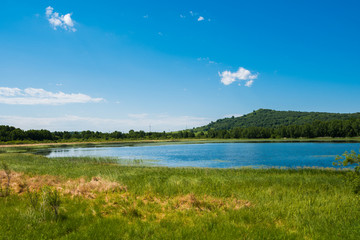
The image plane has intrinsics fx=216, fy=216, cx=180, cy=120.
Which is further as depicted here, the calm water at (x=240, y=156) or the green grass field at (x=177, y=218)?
the calm water at (x=240, y=156)

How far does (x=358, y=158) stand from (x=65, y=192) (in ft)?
54.7

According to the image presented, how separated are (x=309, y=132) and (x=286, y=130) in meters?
16.2

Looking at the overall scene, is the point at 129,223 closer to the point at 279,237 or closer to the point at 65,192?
the point at 279,237

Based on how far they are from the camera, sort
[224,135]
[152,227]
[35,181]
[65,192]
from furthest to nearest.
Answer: [224,135] → [35,181] → [65,192] → [152,227]

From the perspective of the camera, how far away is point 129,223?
8.75 m

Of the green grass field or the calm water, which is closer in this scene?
the green grass field

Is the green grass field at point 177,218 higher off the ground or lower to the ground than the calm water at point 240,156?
higher

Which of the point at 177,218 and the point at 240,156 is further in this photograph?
the point at 240,156

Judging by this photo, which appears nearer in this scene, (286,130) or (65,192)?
(65,192)

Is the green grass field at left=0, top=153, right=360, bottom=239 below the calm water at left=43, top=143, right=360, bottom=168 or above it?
above

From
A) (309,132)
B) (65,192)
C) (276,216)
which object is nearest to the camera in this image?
(276,216)

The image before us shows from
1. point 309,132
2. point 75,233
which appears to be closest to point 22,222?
point 75,233

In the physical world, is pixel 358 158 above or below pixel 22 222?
above

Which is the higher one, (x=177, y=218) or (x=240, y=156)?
(x=177, y=218)
